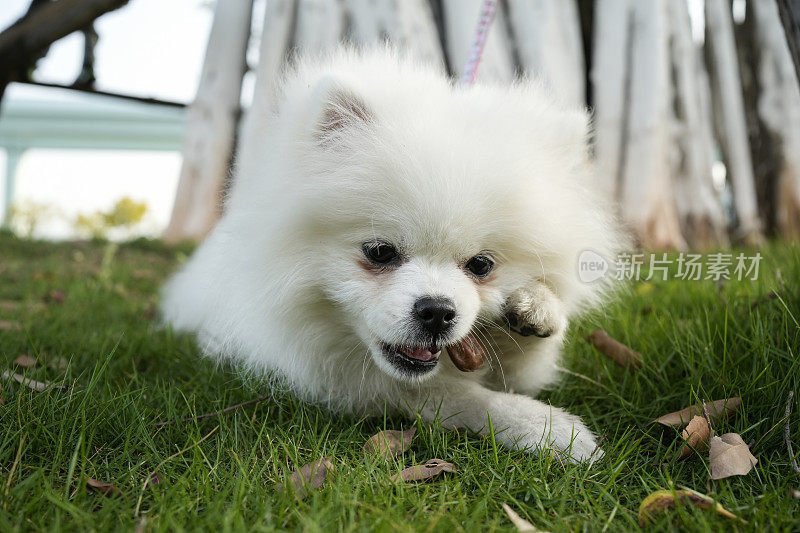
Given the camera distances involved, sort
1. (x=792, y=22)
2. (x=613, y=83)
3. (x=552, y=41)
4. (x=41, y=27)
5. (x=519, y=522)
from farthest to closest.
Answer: (x=613, y=83) < (x=552, y=41) < (x=41, y=27) < (x=792, y=22) < (x=519, y=522)

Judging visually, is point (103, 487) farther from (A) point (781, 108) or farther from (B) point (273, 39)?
(A) point (781, 108)

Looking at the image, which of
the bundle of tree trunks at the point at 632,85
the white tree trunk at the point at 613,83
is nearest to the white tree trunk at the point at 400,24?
the bundle of tree trunks at the point at 632,85

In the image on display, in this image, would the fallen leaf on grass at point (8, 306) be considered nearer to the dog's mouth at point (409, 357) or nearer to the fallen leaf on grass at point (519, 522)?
the dog's mouth at point (409, 357)

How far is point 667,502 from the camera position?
1357 millimetres

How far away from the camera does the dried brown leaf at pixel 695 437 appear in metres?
1.64

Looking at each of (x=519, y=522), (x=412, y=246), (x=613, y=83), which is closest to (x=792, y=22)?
(x=412, y=246)

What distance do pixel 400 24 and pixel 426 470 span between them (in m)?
3.80

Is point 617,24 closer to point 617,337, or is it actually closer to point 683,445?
point 617,337

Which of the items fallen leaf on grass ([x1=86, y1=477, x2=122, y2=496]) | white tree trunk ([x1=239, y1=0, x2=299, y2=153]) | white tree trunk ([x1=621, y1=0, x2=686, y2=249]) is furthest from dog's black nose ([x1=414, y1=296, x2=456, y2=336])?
white tree trunk ([x1=239, y1=0, x2=299, y2=153])

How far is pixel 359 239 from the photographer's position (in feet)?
5.57

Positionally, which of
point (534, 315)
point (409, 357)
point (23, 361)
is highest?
point (534, 315)

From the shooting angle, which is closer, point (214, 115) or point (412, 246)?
point (412, 246)

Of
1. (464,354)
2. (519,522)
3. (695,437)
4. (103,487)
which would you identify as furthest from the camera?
(464,354)

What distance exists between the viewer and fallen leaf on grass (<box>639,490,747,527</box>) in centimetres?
134
